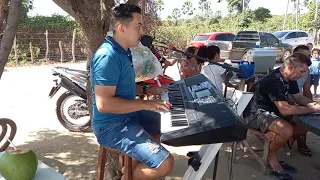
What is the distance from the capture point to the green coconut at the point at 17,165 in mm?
1647

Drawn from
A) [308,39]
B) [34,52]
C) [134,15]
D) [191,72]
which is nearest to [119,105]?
[134,15]

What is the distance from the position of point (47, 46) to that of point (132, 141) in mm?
13352

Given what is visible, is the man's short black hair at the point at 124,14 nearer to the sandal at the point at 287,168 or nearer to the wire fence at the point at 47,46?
the sandal at the point at 287,168

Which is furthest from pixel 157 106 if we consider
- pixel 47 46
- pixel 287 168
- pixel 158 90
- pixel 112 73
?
pixel 47 46

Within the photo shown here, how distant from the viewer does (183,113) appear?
184 cm

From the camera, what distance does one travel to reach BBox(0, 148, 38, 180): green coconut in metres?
1.65

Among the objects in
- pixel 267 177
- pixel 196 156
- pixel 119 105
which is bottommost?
pixel 267 177

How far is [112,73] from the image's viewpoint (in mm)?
1880

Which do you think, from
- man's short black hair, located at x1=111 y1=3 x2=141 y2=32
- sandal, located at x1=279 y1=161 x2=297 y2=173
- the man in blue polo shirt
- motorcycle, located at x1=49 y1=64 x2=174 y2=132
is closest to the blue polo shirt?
the man in blue polo shirt

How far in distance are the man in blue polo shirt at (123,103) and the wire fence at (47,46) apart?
12126 millimetres

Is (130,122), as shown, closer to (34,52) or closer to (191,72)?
(191,72)

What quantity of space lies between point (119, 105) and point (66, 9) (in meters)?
1.46

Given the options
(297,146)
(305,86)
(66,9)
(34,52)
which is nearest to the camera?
(66,9)

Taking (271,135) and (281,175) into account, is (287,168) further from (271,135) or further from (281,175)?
(271,135)
